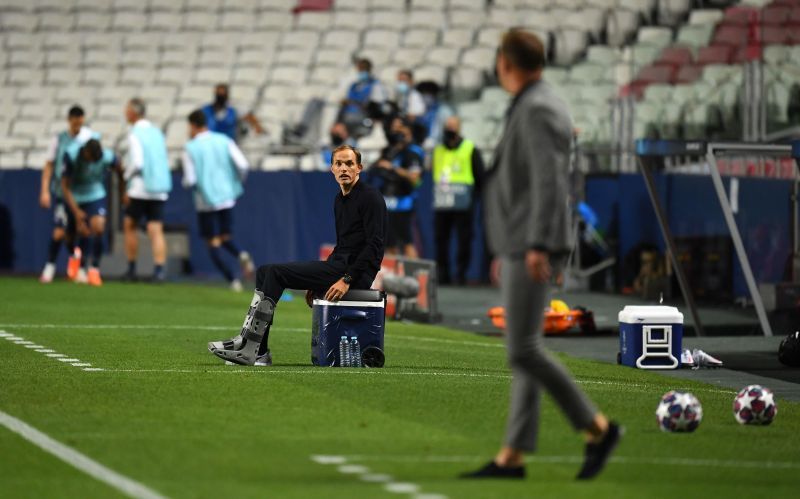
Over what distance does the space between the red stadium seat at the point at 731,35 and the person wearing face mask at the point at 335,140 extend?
17.6ft

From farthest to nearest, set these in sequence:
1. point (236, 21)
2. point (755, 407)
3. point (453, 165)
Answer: point (236, 21) < point (453, 165) < point (755, 407)

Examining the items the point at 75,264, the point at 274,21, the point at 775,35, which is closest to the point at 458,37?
the point at 274,21

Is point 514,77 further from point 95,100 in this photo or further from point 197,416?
point 95,100

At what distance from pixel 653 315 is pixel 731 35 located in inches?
447

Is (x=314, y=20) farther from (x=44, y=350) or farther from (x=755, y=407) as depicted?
(x=755, y=407)

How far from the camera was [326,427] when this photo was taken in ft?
30.0

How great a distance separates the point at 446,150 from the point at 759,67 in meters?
4.42

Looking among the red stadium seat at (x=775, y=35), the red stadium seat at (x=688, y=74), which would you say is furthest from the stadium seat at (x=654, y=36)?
the red stadium seat at (x=775, y=35)

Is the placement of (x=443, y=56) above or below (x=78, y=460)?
above

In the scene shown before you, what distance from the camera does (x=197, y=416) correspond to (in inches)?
375

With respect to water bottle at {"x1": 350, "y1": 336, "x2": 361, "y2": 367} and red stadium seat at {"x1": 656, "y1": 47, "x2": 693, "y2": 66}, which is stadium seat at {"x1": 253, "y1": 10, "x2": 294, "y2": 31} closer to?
red stadium seat at {"x1": 656, "y1": 47, "x2": 693, "y2": 66}

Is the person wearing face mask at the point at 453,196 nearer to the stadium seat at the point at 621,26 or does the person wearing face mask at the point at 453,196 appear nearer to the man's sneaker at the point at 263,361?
the stadium seat at the point at 621,26

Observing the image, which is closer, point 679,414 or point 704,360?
point 679,414

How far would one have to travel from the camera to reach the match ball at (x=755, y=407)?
9648 millimetres
